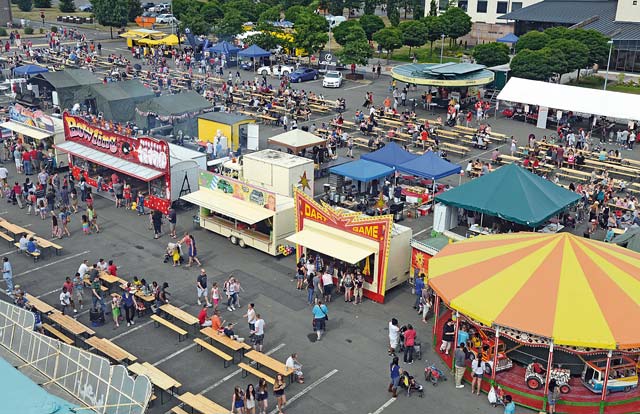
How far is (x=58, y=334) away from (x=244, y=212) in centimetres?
862

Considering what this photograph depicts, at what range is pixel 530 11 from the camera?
244ft

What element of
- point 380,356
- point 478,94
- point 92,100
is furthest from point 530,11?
point 380,356

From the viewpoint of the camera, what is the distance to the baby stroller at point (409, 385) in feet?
60.7

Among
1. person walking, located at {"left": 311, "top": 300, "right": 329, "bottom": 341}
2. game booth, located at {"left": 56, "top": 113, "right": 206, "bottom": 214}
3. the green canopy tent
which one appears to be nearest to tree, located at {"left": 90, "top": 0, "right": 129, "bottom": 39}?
the green canopy tent

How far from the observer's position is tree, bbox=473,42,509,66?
57.1m

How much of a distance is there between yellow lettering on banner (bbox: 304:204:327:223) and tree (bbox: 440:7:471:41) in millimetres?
50358

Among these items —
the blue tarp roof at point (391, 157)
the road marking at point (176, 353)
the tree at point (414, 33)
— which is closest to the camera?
the road marking at point (176, 353)

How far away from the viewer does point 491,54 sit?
57.1m

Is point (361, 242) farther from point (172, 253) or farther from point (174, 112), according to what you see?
point (174, 112)

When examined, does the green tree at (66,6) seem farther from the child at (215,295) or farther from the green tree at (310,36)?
the child at (215,295)

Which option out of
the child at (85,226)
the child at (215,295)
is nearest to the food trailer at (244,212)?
the child at (215,295)

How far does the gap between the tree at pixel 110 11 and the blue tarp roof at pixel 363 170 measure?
Result: 5764 centimetres

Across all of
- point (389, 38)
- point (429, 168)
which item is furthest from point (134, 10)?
point (429, 168)

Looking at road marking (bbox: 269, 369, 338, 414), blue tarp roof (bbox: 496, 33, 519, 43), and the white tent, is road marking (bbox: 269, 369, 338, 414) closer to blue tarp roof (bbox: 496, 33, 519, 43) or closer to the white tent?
the white tent
